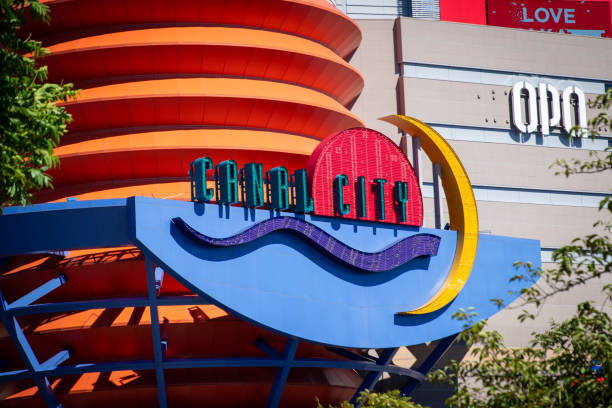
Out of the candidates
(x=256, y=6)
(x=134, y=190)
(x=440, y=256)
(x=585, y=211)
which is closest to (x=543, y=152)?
(x=585, y=211)

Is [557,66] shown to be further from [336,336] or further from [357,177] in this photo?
[336,336]

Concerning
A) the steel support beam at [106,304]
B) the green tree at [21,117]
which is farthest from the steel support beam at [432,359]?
the green tree at [21,117]

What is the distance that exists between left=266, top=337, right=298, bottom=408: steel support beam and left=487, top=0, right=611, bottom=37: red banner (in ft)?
107

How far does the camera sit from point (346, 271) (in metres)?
36.4

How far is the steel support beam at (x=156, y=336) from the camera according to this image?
3252cm

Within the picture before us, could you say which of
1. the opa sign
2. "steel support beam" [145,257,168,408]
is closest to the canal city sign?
"steel support beam" [145,257,168,408]

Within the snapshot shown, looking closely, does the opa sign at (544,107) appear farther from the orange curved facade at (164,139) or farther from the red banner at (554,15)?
the orange curved facade at (164,139)

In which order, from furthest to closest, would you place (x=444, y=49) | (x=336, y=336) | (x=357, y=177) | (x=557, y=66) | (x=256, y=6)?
(x=557, y=66)
(x=444, y=49)
(x=256, y=6)
(x=357, y=177)
(x=336, y=336)

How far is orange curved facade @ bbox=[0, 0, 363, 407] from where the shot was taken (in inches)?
1428

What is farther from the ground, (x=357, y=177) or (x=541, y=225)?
(x=357, y=177)

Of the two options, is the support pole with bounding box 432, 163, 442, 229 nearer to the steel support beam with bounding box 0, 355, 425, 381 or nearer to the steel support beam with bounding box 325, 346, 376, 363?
the steel support beam with bounding box 325, 346, 376, 363

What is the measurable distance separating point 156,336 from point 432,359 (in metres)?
14.0

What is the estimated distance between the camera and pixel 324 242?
1394 inches

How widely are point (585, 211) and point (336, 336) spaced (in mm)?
24473
